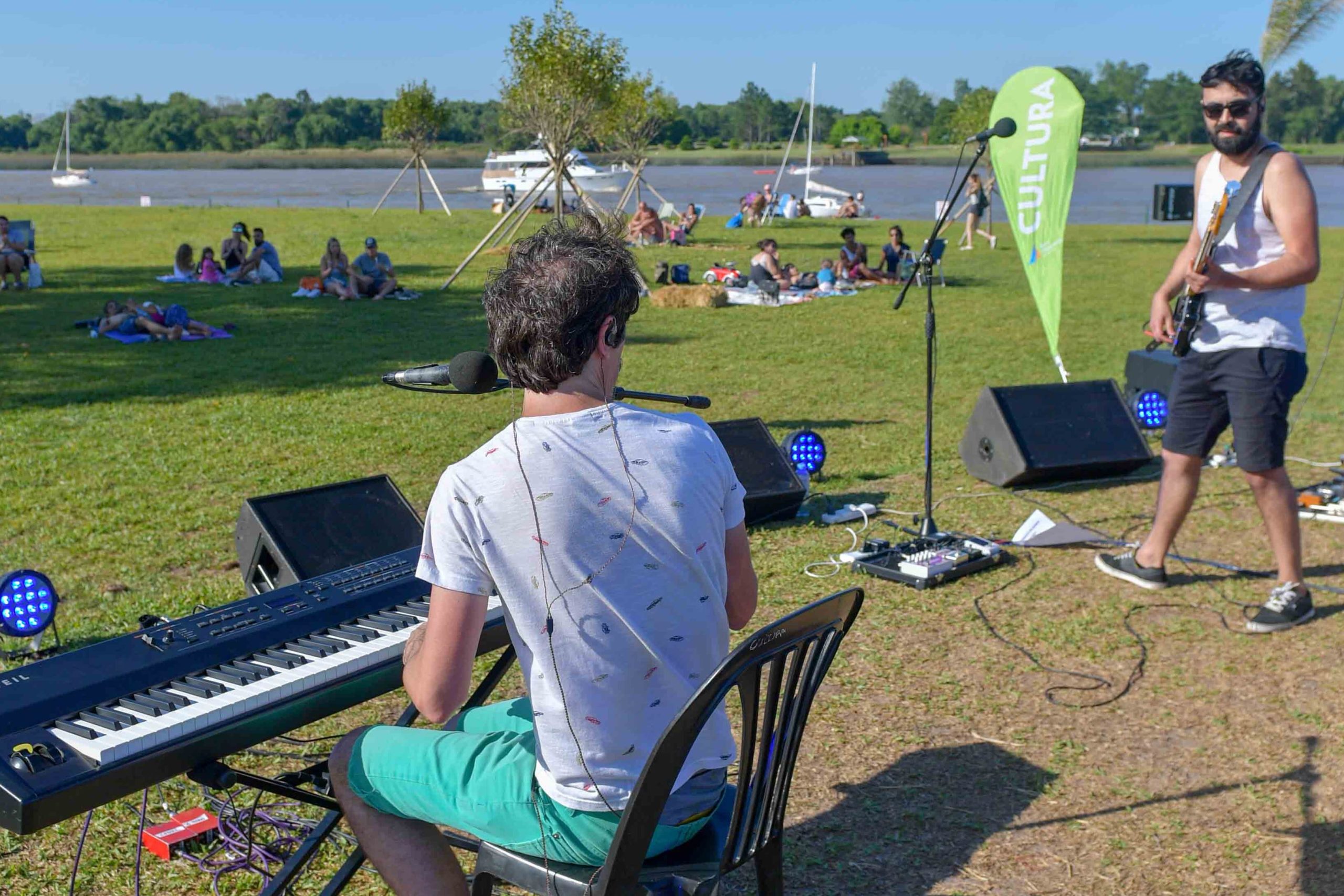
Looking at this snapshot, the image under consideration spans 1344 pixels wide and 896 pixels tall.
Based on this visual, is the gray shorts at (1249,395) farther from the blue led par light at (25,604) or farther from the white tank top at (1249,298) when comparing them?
the blue led par light at (25,604)

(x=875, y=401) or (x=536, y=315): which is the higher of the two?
(x=536, y=315)

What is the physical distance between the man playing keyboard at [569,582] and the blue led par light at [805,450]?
4614 mm

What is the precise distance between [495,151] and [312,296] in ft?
197

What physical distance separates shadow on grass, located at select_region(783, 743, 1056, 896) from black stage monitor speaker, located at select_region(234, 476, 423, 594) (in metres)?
1.65

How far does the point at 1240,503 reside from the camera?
21.2ft

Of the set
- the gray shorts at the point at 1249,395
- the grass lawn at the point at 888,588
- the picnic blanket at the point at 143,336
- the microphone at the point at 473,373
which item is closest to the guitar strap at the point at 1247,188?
the gray shorts at the point at 1249,395

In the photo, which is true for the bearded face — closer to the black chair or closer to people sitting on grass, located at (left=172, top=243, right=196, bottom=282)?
the black chair

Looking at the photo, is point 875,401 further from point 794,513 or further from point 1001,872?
point 1001,872

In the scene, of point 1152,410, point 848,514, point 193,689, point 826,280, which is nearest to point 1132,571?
point 848,514

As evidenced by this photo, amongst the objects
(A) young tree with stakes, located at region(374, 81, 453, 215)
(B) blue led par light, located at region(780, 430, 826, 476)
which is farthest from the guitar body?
(A) young tree with stakes, located at region(374, 81, 453, 215)

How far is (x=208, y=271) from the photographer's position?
57.4 ft

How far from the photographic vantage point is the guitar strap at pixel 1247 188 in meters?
4.38

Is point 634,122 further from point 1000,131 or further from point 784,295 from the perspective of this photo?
point 1000,131

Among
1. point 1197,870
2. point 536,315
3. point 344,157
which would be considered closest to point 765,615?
point 1197,870
